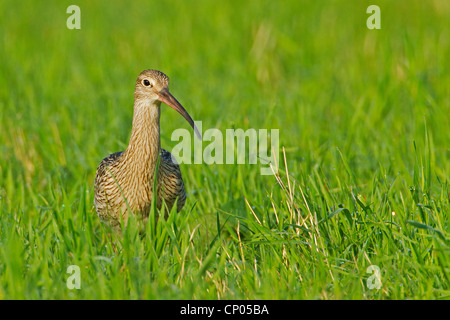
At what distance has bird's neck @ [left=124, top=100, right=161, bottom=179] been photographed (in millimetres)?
4672

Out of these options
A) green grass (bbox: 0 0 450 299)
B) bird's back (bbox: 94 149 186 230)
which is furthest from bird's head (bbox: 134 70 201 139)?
green grass (bbox: 0 0 450 299)

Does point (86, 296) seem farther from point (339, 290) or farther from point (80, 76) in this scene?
point (80, 76)

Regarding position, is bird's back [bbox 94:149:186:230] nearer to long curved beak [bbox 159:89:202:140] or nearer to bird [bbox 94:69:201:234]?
bird [bbox 94:69:201:234]

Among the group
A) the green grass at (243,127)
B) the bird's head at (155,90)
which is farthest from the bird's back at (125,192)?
the bird's head at (155,90)

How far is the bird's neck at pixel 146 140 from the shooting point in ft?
15.3

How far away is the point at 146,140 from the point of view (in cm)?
467

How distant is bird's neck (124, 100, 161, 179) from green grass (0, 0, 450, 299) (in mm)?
429

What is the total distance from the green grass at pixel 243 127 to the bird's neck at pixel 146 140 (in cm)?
43

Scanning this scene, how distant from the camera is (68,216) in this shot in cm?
428

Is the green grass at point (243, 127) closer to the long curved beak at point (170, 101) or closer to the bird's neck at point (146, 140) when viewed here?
the bird's neck at point (146, 140)

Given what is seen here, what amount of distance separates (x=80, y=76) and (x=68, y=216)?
15.3 feet

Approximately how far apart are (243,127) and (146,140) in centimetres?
208

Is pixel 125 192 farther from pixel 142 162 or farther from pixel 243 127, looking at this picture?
pixel 243 127

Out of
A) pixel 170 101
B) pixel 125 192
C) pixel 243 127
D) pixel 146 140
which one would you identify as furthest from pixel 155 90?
pixel 243 127
